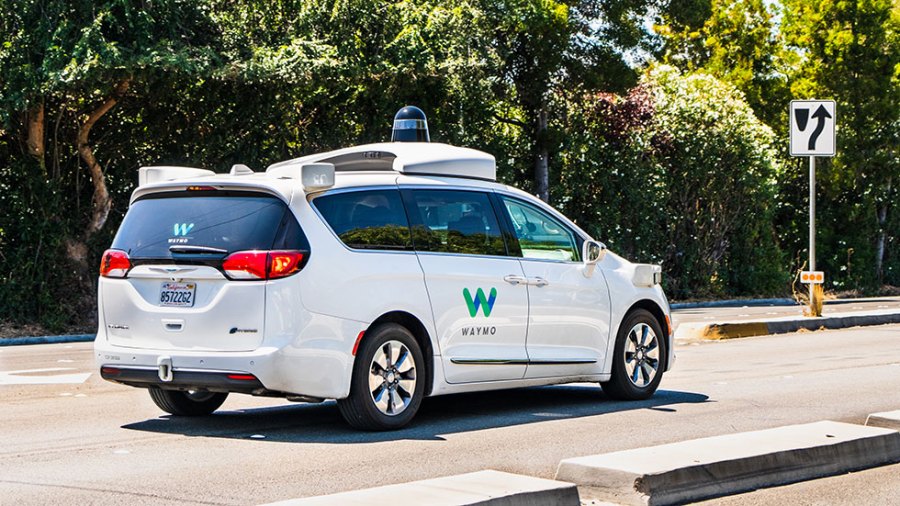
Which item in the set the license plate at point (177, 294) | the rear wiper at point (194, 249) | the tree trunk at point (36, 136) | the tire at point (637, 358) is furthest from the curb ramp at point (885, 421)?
the tree trunk at point (36, 136)

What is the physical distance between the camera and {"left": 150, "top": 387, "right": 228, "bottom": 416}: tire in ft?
33.4

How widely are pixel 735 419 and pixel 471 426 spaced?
6.68 feet

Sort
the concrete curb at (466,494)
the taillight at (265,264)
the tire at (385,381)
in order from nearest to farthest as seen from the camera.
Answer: the concrete curb at (466,494)
the taillight at (265,264)
the tire at (385,381)

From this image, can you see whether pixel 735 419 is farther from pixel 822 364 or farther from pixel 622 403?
pixel 822 364

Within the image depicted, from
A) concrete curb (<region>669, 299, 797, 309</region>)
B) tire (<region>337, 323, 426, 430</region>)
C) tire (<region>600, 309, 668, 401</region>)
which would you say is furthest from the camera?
concrete curb (<region>669, 299, 797, 309</region>)

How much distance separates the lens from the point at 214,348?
8.95 m

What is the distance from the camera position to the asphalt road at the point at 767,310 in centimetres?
2339

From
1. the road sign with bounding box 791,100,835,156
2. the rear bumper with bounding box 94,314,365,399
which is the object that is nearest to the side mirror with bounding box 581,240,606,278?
the rear bumper with bounding box 94,314,365,399

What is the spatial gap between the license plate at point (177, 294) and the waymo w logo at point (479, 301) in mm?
2016

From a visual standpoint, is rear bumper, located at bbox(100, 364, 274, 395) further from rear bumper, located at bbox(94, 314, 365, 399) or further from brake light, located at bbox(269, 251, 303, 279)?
brake light, located at bbox(269, 251, 303, 279)

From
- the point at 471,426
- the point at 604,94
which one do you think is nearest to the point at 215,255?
the point at 471,426

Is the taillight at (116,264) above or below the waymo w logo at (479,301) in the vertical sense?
above

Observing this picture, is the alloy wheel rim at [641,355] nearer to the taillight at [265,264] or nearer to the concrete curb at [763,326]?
the taillight at [265,264]

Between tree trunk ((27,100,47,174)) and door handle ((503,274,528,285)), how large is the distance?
1367 cm
